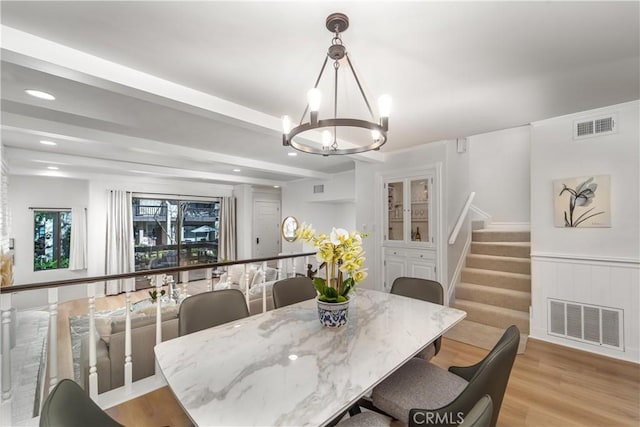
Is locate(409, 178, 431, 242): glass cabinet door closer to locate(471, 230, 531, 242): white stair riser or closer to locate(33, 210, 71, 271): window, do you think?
locate(471, 230, 531, 242): white stair riser

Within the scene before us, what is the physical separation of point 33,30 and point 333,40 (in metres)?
1.73

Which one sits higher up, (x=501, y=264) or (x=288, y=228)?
(x=288, y=228)

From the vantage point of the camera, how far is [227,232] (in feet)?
24.5

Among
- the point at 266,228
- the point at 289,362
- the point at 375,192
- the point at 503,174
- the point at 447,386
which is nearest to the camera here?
the point at 289,362

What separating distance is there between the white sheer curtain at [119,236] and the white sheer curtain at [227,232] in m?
1.98

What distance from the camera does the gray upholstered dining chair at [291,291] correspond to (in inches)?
90.0

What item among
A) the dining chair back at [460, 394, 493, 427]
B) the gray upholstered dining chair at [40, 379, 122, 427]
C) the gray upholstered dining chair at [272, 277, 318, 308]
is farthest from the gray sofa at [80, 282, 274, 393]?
the dining chair back at [460, 394, 493, 427]

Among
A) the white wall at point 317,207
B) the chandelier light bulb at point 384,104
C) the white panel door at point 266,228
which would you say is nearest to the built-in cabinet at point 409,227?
the white wall at point 317,207

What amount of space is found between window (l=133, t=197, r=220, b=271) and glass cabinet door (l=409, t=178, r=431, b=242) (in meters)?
4.49

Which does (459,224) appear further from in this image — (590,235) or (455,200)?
(590,235)

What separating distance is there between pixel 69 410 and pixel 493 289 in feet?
14.3

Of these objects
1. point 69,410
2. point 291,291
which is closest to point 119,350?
point 291,291

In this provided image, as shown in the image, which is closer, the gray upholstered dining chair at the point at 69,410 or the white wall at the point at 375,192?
the gray upholstered dining chair at the point at 69,410

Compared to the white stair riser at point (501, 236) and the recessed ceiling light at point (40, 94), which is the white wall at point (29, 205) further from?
the white stair riser at point (501, 236)
